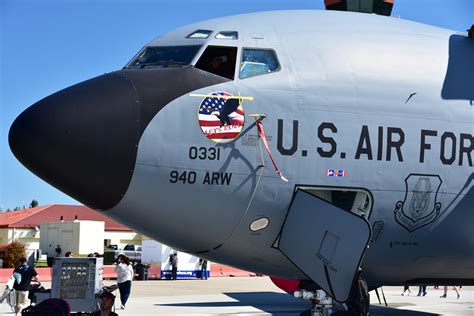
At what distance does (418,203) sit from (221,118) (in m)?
3.30

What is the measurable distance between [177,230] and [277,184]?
1.52m

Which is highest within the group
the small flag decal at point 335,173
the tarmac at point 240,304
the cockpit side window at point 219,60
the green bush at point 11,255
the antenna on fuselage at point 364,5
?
the antenna on fuselage at point 364,5

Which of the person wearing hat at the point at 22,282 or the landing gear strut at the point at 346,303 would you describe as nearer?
the landing gear strut at the point at 346,303

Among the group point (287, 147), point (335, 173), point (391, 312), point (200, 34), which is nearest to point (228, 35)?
point (200, 34)

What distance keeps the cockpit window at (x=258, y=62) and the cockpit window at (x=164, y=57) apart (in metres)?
0.73

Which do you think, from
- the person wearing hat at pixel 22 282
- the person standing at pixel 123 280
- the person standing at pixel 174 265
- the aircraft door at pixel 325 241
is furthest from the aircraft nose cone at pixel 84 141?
the person standing at pixel 174 265

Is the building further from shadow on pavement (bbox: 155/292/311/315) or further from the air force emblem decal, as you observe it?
the air force emblem decal

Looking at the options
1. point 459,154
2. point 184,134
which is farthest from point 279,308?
point 184,134

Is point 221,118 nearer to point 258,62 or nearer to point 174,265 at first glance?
point 258,62

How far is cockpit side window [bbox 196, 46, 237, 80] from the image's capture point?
1022cm

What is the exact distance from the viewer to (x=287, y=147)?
391 inches

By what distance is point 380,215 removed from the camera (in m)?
10.4

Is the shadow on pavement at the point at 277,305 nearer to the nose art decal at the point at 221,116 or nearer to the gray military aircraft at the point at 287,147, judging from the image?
the gray military aircraft at the point at 287,147

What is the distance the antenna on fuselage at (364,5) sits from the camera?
1888 centimetres
